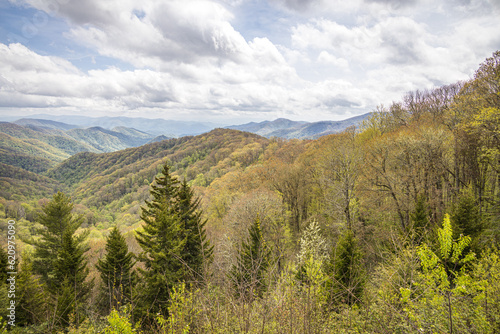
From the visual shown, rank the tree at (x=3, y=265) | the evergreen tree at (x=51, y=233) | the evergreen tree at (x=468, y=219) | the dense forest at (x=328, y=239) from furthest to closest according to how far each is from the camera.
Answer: the evergreen tree at (x=51, y=233) → the tree at (x=3, y=265) → the evergreen tree at (x=468, y=219) → the dense forest at (x=328, y=239)

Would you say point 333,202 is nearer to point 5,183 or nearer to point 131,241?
point 131,241

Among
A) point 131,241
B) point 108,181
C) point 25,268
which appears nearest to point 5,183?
point 108,181

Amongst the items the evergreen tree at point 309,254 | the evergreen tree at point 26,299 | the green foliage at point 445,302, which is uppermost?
the green foliage at point 445,302

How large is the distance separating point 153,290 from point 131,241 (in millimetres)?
28978

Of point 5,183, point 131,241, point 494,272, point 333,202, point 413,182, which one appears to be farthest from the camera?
point 5,183

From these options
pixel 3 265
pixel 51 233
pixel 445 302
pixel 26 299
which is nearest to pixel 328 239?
pixel 445 302

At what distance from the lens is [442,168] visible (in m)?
17.9

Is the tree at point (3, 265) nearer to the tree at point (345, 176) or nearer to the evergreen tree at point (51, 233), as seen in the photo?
the evergreen tree at point (51, 233)

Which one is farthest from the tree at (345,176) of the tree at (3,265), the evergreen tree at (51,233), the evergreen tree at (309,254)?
the tree at (3,265)

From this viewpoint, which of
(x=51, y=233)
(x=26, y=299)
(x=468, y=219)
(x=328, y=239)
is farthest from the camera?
(x=328, y=239)

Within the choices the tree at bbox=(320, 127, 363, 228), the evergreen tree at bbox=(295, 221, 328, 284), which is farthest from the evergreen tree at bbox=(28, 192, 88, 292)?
the tree at bbox=(320, 127, 363, 228)

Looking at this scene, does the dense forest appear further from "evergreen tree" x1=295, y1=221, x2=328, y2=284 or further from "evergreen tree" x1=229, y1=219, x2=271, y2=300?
"evergreen tree" x1=229, y1=219, x2=271, y2=300

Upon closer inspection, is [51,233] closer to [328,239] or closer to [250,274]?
[250,274]

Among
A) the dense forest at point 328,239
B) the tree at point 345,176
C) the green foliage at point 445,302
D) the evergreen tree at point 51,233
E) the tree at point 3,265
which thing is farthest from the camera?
the tree at point 345,176
